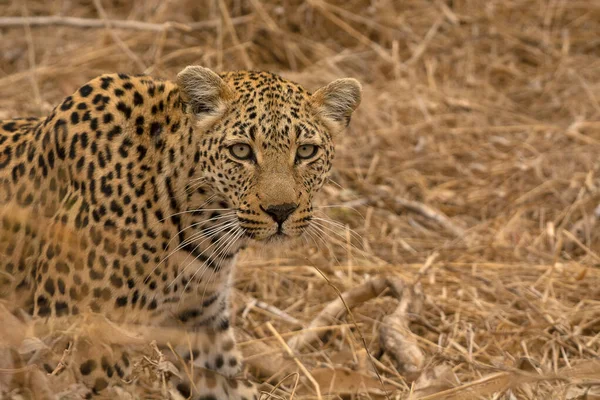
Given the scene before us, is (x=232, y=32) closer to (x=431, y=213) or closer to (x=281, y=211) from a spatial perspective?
(x=431, y=213)

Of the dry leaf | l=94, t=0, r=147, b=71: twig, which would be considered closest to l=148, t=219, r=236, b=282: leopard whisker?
the dry leaf

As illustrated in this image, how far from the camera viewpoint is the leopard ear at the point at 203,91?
5.04 metres

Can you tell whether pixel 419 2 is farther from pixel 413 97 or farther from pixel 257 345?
pixel 257 345

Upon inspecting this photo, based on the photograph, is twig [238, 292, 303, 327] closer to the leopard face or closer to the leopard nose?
the leopard face

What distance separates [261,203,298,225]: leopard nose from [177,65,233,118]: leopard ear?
62 centimetres

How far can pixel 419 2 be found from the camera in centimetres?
1242

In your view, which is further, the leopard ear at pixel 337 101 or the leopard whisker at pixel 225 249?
the leopard ear at pixel 337 101

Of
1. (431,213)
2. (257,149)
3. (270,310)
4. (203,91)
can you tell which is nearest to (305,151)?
(257,149)

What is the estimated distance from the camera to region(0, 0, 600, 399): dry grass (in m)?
6.21

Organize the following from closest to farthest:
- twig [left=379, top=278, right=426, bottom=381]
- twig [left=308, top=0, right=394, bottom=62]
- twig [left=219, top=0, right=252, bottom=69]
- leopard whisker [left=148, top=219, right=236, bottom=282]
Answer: leopard whisker [left=148, top=219, right=236, bottom=282]
twig [left=379, top=278, right=426, bottom=381]
twig [left=219, top=0, right=252, bottom=69]
twig [left=308, top=0, right=394, bottom=62]

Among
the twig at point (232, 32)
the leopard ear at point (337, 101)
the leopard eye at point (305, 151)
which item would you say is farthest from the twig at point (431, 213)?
the leopard eye at point (305, 151)

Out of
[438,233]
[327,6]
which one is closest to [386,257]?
[438,233]

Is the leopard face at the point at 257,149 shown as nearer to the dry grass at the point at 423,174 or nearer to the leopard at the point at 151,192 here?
the leopard at the point at 151,192

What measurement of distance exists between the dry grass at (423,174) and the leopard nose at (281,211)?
24.2 inches
